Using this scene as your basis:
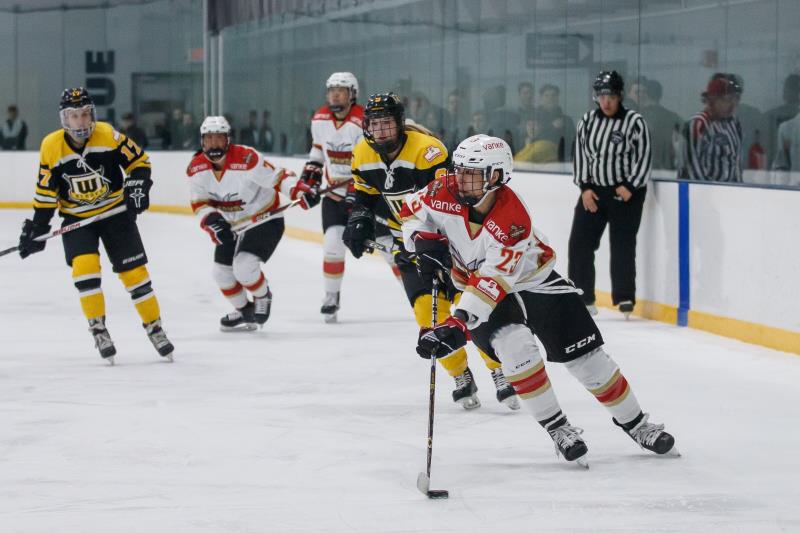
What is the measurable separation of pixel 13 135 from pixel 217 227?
362 inches

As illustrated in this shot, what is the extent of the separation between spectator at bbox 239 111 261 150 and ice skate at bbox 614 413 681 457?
9549mm

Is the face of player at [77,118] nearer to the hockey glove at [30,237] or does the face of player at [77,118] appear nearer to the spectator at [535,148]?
the hockey glove at [30,237]

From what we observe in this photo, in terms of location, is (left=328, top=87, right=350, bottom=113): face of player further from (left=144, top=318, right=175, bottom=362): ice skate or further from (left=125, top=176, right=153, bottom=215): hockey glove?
(left=144, top=318, right=175, bottom=362): ice skate

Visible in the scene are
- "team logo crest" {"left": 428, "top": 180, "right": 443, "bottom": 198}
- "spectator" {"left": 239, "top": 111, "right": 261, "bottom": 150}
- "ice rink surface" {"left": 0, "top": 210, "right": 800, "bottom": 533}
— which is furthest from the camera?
"spectator" {"left": 239, "top": 111, "right": 261, "bottom": 150}

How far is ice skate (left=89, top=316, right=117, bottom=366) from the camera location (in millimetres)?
5199

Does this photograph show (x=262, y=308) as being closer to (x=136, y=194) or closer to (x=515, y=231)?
(x=136, y=194)

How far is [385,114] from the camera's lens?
4.35 m

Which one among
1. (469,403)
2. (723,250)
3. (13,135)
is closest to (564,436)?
(469,403)

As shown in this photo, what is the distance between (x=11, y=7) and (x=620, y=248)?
35.4ft

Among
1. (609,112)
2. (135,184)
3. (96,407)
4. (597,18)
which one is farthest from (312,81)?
(96,407)

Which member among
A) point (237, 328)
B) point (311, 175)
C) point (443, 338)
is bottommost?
point (237, 328)

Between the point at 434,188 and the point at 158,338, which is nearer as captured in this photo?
the point at 434,188

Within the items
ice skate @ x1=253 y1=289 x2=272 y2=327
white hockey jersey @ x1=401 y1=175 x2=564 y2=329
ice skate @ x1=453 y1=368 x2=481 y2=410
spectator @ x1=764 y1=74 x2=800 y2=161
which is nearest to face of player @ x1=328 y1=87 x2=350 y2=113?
ice skate @ x1=253 y1=289 x2=272 y2=327

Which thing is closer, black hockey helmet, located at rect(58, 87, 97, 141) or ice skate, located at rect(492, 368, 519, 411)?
ice skate, located at rect(492, 368, 519, 411)
